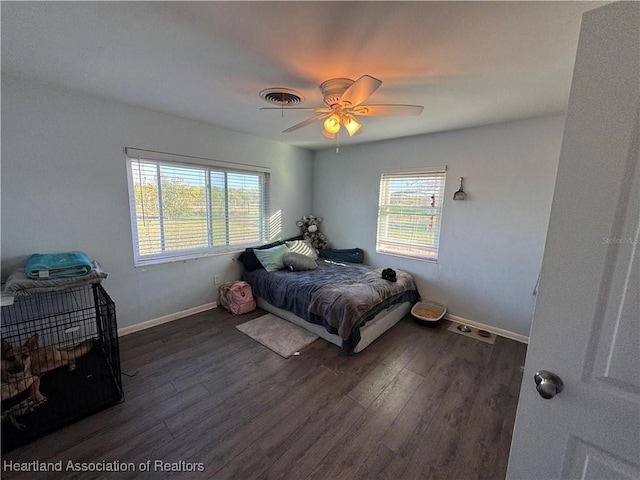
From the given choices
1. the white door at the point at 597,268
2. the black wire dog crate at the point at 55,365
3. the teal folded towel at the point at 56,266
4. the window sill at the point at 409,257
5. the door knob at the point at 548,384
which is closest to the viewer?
the white door at the point at 597,268

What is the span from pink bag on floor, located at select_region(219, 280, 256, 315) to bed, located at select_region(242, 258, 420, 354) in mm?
101

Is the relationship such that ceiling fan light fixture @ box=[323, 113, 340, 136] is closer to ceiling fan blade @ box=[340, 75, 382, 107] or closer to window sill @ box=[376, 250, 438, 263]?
ceiling fan blade @ box=[340, 75, 382, 107]

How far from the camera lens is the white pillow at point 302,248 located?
3916 millimetres

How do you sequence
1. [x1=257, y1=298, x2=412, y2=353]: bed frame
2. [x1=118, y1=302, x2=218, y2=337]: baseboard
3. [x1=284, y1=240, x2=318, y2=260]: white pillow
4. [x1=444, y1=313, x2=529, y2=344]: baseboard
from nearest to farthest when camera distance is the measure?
[x1=257, y1=298, x2=412, y2=353]: bed frame, [x1=118, y1=302, x2=218, y2=337]: baseboard, [x1=444, y1=313, x2=529, y2=344]: baseboard, [x1=284, y1=240, x2=318, y2=260]: white pillow

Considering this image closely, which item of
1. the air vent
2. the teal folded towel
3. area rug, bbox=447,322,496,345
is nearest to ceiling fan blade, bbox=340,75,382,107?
the air vent

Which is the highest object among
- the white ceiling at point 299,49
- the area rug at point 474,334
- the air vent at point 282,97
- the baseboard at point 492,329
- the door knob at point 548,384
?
the white ceiling at point 299,49

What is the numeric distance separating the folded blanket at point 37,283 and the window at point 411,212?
10.9 ft

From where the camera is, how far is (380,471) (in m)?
1.46

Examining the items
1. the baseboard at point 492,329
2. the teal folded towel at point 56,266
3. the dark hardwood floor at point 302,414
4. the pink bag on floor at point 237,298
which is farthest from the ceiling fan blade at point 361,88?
the baseboard at point 492,329

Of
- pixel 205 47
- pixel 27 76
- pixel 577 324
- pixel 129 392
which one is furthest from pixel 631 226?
pixel 27 76

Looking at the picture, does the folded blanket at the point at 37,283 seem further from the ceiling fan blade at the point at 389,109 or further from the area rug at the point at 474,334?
the area rug at the point at 474,334

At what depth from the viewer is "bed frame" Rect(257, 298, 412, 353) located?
2676 mm

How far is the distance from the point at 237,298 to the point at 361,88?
2.80 meters

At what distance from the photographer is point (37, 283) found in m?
1.87
